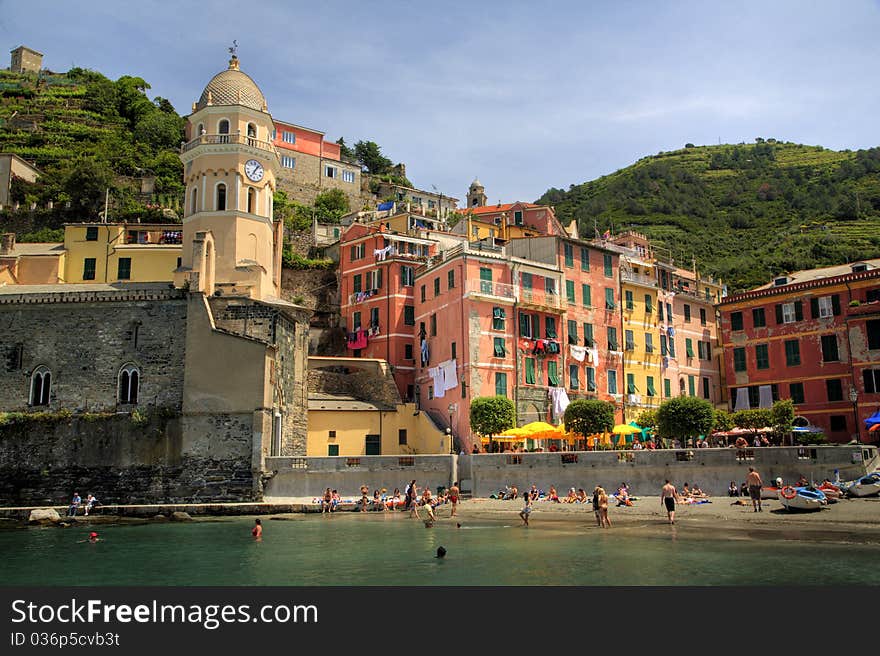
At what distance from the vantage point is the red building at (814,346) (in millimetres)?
44000

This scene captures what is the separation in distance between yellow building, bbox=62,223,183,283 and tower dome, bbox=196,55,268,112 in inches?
498

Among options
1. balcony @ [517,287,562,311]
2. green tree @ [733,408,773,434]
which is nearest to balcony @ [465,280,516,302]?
balcony @ [517,287,562,311]

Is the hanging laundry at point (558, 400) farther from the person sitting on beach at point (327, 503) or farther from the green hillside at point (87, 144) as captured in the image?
the green hillside at point (87, 144)

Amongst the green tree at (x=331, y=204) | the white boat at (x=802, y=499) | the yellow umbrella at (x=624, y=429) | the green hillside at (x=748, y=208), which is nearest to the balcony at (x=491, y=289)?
the yellow umbrella at (x=624, y=429)

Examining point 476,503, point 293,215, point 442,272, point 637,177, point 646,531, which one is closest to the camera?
point 646,531

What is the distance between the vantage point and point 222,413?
38625mm

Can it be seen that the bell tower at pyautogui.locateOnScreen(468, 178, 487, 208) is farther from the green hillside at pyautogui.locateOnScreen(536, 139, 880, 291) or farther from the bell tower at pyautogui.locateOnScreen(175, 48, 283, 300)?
the bell tower at pyautogui.locateOnScreen(175, 48, 283, 300)

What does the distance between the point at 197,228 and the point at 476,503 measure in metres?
23.2

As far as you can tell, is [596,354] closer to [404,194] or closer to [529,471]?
[529,471]

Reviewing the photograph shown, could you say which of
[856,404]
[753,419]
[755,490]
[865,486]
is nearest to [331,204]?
[753,419]

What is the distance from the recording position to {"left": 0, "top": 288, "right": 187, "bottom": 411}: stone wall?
39.8 metres

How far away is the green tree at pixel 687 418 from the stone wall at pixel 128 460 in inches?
842

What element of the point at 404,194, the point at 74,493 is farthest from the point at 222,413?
the point at 404,194

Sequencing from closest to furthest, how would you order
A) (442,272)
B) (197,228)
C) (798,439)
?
(798,439)
(197,228)
(442,272)
